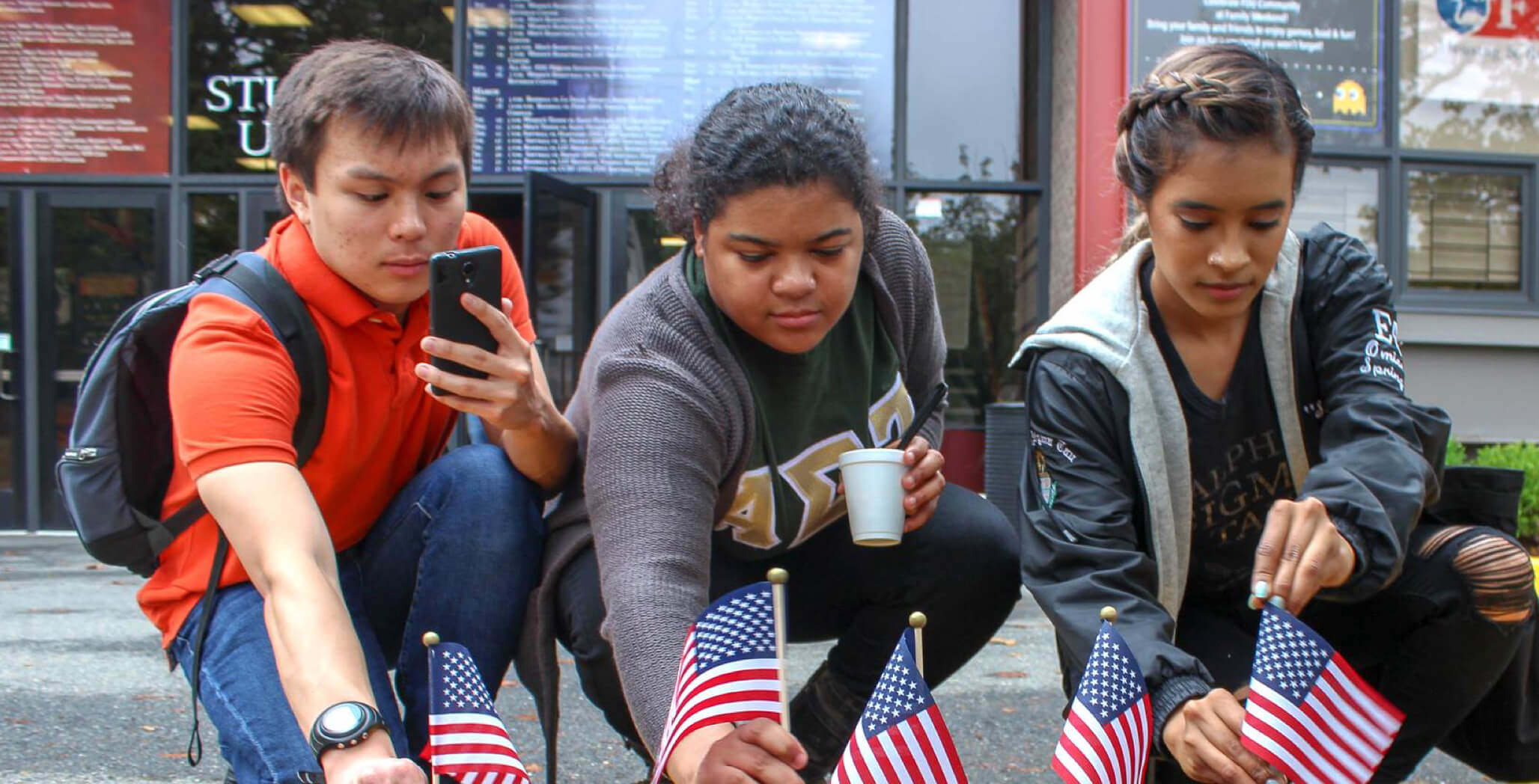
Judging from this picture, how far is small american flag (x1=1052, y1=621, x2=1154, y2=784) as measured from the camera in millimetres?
1938

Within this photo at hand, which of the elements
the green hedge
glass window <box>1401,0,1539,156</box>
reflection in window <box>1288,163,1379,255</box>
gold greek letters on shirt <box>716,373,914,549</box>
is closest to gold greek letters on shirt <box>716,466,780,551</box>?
gold greek letters on shirt <box>716,373,914,549</box>

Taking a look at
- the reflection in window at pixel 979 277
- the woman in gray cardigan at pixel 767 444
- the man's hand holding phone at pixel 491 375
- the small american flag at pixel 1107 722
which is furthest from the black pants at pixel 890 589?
the reflection in window at pixel 979 277

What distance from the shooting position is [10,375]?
857cm

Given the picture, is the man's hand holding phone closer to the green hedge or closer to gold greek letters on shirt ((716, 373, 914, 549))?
gold greek letters on shirt ((716, 373, 914, 549))

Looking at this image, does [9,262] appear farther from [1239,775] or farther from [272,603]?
[1239,775]

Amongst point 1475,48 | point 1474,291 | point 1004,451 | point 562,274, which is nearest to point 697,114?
point 562,274

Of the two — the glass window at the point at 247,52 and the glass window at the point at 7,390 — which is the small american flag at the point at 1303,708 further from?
the glass window at the point at 7,390

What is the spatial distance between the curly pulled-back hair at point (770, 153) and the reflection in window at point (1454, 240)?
698 cm

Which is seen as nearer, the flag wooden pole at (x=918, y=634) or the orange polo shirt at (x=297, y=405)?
the flag wooden pole at (x=918, y=634)

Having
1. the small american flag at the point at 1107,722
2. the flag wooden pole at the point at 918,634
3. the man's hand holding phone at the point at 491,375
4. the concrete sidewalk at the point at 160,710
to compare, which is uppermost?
the man's hand holding phone at the point at 491,375

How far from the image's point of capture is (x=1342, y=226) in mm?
8273

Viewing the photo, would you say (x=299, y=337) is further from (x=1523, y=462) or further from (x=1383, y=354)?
(x=1523, y=462)

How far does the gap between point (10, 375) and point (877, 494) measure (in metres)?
8.01

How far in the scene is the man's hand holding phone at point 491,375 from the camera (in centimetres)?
216
